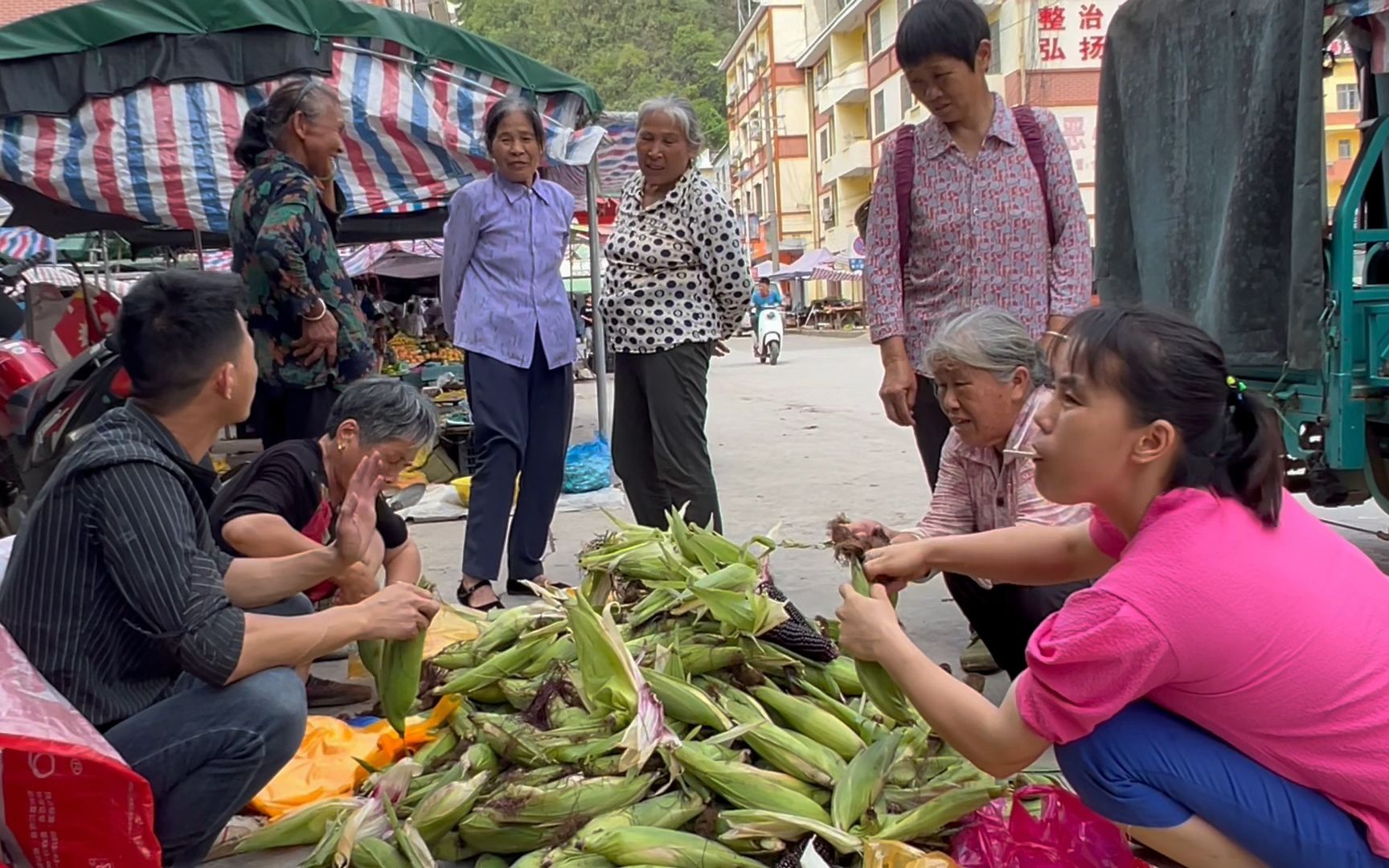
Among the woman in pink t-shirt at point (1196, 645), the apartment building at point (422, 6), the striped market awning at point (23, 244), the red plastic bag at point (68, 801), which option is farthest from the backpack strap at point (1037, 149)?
the apartment building at point (422, 6)

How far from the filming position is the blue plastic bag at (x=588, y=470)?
736 centimetres

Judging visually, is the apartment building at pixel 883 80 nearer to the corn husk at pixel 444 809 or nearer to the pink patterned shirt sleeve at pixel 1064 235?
the pink patterned shirt sleeve at pixel 1064 235

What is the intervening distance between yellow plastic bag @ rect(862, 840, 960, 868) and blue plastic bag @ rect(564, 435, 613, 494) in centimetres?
532

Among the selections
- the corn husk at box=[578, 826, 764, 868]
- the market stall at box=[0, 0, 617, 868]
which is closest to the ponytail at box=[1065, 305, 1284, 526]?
the corn husk at box=[578, 826, 764, 868]

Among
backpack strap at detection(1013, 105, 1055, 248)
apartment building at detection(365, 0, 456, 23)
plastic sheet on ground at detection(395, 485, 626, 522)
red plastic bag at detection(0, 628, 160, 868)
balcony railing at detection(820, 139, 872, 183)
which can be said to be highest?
apartment building at detection(365, 0, 456, 23)

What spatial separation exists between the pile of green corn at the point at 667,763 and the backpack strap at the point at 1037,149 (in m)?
1.55

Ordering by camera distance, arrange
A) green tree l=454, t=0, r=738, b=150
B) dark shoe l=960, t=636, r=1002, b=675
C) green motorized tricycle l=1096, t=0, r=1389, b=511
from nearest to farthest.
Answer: dark shoe l=960, t=636, r=1002, b=675
green motorized tricycle l=1096, t=0, r=1389, b=511
green tree l=454, t=0, r=738, b=150

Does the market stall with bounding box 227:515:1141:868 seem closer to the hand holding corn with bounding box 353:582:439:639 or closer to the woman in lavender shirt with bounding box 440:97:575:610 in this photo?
the hand holding corn with bounding box 353:582:439:639

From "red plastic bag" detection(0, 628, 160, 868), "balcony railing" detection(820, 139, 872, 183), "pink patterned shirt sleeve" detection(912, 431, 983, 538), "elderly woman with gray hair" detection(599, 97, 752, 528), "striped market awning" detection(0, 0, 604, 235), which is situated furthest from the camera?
"balcony railing" detection(820, 139, 872, 183)

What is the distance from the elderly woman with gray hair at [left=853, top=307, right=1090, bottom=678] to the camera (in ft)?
9.22

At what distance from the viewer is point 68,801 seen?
200cm

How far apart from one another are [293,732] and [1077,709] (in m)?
1.53

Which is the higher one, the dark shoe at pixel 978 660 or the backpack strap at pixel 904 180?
the backpack strap at pixel 904 180

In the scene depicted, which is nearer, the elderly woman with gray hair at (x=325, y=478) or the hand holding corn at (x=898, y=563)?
the hand holding corn at (x=898, y=563)
